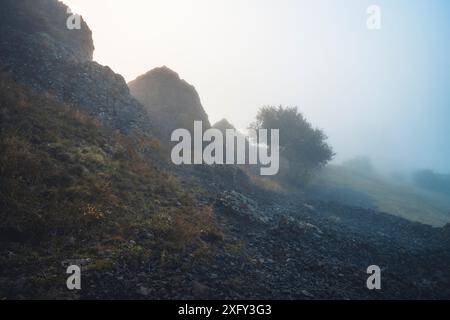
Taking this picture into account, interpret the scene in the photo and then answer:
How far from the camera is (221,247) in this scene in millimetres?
15211

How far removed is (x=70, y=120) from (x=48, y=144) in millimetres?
4457

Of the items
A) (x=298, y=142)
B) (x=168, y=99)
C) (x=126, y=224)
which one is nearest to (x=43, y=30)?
(x=168, y=99)

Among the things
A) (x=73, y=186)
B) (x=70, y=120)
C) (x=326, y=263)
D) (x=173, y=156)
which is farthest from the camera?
(x=173, y=156)

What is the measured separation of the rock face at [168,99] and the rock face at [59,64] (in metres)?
5.79

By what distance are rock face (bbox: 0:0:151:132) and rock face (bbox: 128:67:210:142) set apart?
5.79 m

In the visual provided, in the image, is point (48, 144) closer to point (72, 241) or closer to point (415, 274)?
point (72, 241)

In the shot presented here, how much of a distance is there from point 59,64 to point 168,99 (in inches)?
548

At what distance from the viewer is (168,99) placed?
39.7 m

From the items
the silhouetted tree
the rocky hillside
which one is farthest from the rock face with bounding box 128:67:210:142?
the silhouetted tree

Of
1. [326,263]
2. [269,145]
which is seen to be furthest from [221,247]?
[269,145]

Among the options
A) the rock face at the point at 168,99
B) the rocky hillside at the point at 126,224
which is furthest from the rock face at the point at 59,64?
the rock face at the point at 168,99

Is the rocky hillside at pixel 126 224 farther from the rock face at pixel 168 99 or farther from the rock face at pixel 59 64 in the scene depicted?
the rock face at pixel 168 99

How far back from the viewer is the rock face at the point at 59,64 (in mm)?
25141

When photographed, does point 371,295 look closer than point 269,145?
Yes
